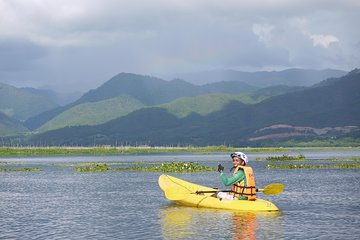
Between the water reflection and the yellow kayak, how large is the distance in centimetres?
68

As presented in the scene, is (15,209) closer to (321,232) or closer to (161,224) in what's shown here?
(161,224)

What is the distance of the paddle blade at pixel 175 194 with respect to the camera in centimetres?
5119

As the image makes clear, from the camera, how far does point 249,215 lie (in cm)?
4394

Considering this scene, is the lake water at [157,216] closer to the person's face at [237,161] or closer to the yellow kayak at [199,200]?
the yellow kayak at [199,200]

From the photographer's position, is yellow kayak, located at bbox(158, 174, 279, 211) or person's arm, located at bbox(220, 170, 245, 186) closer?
yellow kayak, located at bbox(158, 174, 279, 211)

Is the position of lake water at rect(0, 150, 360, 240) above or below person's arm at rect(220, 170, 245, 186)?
below

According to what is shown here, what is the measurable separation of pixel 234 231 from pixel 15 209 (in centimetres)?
2215

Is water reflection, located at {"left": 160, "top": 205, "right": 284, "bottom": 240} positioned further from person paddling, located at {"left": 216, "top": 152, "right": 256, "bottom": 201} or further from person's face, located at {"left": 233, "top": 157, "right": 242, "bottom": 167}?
person's face, located at {"left": 233, "top": 157, "right": 242, "bottom": 167}

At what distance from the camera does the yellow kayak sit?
45.1 meters

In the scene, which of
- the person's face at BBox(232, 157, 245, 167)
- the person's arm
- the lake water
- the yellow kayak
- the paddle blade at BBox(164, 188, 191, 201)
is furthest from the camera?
the paddle blade at BBox(164, 188, 191, 201)

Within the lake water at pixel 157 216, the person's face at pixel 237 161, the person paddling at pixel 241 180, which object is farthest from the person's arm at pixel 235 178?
the lake water at pixel 157 216

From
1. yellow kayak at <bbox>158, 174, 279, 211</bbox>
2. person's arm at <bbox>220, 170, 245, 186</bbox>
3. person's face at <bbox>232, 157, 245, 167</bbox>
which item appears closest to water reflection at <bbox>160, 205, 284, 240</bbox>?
yellow kayak at <bbox>158, 174, 279, 211</bbox>

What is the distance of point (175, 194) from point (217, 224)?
11.3 metres

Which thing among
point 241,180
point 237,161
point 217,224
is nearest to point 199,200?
point 241,180
